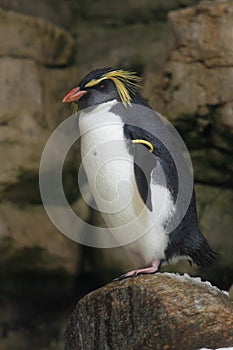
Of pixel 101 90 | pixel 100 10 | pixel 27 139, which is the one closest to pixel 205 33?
pixel 100 10

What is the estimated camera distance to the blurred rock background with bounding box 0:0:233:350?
4.00m

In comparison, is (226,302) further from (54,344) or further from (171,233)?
(54,344)

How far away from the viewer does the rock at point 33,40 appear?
4055 mm

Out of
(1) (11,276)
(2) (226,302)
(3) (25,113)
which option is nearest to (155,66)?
(3) (25,113)

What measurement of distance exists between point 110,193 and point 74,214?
1333mm

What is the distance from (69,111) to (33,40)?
0.43 metres

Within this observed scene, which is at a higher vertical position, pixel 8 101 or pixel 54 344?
pixel 8 101

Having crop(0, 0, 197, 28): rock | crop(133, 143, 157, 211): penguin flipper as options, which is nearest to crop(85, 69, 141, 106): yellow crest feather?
crop(133, 143, 157, 211): penguin flipper

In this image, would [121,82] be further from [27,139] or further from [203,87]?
[27,139]

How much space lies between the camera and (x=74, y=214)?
424 cm

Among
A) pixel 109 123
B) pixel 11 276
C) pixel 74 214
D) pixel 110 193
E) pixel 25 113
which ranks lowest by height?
pixel 11 276

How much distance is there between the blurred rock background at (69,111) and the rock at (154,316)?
121cm


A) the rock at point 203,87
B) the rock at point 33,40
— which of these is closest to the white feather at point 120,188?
the rock at point 203,87

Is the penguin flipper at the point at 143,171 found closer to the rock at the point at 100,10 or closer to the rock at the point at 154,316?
the rock at the point at 154,316
